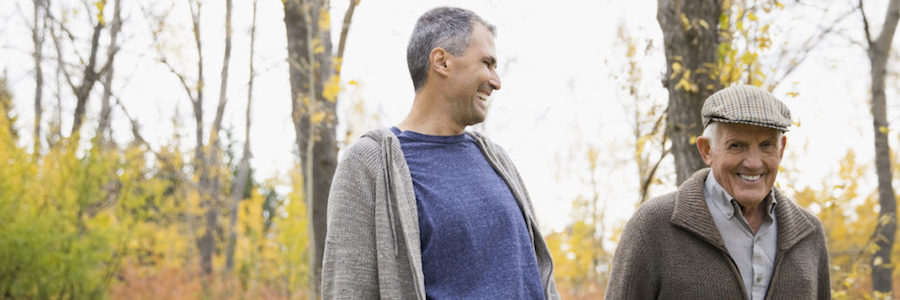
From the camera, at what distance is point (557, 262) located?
60.7 ft

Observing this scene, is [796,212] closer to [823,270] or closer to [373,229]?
[823,270]

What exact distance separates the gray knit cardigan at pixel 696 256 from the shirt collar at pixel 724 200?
0.03 m

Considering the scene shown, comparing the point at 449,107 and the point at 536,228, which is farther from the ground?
the point at 449,107

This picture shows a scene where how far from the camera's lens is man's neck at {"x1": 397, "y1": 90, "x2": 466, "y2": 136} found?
2.22 meters

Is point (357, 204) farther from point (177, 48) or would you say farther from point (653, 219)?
point (177, 48)

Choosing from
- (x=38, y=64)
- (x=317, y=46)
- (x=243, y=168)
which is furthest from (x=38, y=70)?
(x=317, y=46)

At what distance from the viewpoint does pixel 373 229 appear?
205 centimetres

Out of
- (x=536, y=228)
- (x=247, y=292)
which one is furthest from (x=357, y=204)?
(x=247, y=292)

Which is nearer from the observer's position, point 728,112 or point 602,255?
point 728,112

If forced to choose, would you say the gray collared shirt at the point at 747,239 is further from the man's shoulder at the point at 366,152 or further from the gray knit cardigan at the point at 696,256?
the man's shoulder at the point at 366,152

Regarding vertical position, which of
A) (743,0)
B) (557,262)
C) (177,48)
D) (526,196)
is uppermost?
(177,48)

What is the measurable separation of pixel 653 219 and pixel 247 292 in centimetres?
1272

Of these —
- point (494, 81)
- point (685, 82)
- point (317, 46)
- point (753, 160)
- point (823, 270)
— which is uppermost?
point (317, 46)

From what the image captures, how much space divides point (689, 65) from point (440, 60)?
6.71 ft
